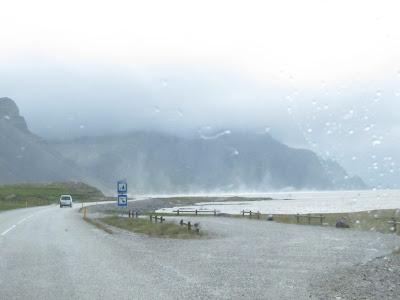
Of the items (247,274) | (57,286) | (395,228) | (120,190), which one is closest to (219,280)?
(247,274)

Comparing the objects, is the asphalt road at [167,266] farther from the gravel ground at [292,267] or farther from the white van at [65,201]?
the white van at [65,201]

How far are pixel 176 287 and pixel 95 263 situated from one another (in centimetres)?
465

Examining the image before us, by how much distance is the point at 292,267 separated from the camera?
53.0 ft

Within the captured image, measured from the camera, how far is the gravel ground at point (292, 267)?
12047 millimetres

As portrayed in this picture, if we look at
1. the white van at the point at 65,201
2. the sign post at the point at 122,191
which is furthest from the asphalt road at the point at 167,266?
the white van at the point at 65,201

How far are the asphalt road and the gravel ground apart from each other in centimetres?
3

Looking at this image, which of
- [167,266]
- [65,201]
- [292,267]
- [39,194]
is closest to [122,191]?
[167,266]

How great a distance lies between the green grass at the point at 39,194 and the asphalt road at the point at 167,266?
5510 centimetres

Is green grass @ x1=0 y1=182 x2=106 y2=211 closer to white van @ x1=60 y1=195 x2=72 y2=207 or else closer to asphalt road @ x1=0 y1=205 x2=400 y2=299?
white van @ x1=60 y1=195 x2=72 y2=207

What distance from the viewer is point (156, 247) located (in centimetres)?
2202

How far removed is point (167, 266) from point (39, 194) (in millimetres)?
126390

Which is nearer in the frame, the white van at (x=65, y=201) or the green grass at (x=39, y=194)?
the white van at (x=65, y=201)

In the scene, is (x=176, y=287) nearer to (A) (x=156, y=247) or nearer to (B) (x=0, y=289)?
(B) (x=0, y=289)

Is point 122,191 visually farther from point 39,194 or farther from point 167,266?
point 39,194
